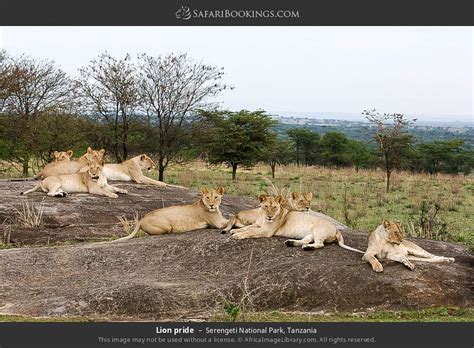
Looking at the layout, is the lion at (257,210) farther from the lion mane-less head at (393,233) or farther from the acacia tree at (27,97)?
the acacia tree at (27,97)

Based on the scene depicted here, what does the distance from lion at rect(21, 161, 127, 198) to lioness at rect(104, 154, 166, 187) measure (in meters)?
2.46

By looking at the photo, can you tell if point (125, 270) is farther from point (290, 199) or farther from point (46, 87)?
point (46, 87)

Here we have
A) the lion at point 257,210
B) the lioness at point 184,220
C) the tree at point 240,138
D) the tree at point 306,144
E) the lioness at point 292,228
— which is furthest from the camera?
the tree at point 306,144

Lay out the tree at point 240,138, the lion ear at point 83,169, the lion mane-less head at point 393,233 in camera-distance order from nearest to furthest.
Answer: the lion mane-less head at point 393,233, the lion ear at point 83,169, the tree at point 240,138

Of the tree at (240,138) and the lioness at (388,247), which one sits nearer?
the lioness at (388,247)

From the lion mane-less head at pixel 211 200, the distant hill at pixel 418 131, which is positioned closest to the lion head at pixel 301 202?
the lion mane-less head at pixel 211 200

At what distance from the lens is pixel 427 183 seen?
34312 millimetres

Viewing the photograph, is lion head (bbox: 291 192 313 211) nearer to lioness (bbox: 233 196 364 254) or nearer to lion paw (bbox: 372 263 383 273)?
lioness (bbox: 233 196 364 254)

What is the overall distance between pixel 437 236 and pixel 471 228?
476 centimetres

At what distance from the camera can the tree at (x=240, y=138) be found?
39531 millimetres

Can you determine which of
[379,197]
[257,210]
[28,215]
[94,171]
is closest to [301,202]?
[257,210]

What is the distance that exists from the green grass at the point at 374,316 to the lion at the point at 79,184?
9.03 metres

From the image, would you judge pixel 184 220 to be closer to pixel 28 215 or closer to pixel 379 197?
pixel 28 215

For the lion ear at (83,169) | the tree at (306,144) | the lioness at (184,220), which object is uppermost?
the lion ear at (83,169)
